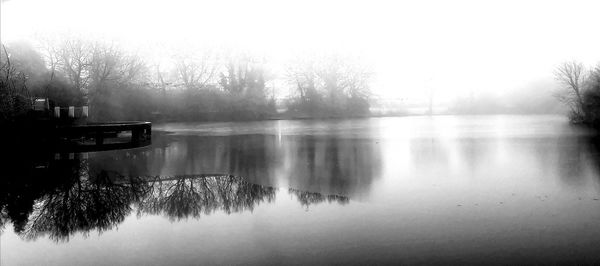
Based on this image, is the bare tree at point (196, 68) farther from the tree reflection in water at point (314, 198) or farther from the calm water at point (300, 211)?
the tree reflection in water at point (314, 198)

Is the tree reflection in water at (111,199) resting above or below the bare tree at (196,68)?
below

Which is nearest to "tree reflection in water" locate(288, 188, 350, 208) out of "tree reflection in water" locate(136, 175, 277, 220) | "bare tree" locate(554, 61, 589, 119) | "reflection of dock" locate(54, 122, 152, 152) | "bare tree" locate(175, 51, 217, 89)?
"tree reflection in water" locate(136, 175, 277, 220)

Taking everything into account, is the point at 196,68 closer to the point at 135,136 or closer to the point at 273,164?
the point at 135,136

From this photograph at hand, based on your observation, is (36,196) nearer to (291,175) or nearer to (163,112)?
(291,175)

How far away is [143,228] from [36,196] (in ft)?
10.5

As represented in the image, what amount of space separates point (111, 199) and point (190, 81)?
42284mm

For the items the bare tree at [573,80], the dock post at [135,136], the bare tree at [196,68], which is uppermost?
the bare tree at [196,68]

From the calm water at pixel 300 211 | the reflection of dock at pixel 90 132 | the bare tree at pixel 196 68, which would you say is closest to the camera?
the calm water at pixel 300 211

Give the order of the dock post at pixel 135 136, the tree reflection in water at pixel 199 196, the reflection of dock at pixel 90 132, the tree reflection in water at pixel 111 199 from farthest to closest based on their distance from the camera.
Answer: the dock post at pixel 135 136 → the reflection of dock at pixel 90 132 → the tree reflection in water at pixel 199 196 → the tree reflection in water at pixel 111 199

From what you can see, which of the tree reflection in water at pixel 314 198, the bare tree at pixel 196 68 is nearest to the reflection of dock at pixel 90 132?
the tree reflection in water at pixel 314 198

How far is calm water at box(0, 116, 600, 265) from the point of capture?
493 cm

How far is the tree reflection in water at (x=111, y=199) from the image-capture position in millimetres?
6215

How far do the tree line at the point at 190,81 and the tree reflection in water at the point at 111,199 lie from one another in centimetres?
1618

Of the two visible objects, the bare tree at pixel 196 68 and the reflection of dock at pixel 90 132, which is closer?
the reflection of dock at pixel 90 132
